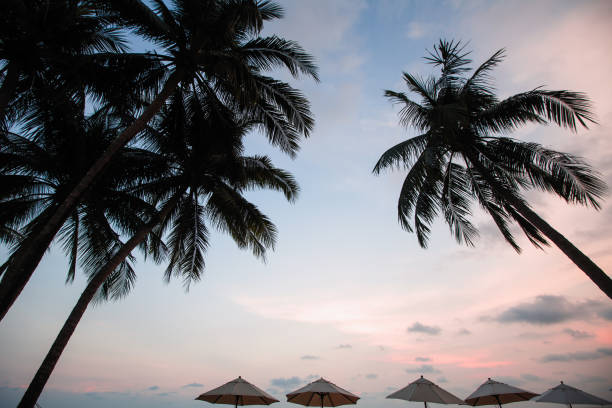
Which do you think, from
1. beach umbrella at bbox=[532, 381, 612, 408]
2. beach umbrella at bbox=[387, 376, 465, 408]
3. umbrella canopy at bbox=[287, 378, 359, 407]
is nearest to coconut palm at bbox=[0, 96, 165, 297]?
umbrella canopy at bbox=[287, 378, 359, 407]

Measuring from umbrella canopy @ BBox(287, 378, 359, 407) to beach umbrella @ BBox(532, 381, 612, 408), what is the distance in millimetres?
6909

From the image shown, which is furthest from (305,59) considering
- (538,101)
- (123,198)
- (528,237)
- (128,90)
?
(528,237)

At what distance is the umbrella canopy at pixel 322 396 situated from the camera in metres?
11.4

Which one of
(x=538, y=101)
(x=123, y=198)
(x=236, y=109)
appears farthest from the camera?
(x=123, y=198)

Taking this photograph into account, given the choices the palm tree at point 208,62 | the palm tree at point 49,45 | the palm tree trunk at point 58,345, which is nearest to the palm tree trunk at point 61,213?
the palm tree at point 208,62

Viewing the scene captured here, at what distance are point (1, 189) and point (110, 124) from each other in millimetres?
3890

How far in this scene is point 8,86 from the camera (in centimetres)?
708

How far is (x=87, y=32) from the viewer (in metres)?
7.79

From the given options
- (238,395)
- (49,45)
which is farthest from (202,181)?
(238,395)

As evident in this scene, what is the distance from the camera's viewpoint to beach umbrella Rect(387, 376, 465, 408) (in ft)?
34.7

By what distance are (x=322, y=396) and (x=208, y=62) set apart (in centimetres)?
1193

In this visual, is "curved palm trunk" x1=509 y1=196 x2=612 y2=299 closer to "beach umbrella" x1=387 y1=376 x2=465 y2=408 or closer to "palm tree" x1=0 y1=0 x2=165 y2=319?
"beach umbrella" x1=387 y1=376 x2=465 y2=408

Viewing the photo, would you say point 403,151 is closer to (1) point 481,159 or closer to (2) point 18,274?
(1) point 481,159

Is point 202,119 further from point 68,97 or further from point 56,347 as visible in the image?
point 56,347
